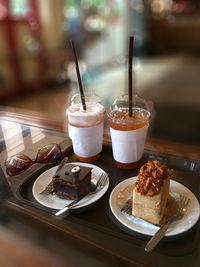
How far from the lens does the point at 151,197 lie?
1.59 feet

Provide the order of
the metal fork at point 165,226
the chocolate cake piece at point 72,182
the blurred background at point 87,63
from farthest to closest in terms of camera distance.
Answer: the blurred background at point 87,63 → the chocolate cake piece at point 72,182 → the metal fork at point 165,226

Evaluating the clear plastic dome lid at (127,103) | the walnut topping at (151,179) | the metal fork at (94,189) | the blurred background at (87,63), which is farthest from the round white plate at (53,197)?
the blurred background at (87,63)

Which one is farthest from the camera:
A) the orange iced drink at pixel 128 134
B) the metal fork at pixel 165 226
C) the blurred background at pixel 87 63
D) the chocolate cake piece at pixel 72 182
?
the blurred background at pixel 87 63

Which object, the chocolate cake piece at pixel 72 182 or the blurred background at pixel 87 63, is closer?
the chocolate cake piece at pixel 72 182

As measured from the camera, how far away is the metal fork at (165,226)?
441 millimetres

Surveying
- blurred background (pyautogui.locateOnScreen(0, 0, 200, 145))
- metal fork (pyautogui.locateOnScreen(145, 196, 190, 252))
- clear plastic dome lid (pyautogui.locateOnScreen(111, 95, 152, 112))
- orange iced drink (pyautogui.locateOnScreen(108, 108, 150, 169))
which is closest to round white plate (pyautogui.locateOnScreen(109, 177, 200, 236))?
metal fork (pyautogui.locateOnScreen(145, 196, 190, 252))

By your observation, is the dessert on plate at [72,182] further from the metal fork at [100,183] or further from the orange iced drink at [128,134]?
the orange iced drink at [128,134]

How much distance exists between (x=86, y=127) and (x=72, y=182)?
20 centimetres

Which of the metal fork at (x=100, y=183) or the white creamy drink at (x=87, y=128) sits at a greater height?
the white creamy drink at (x=87, y=128)

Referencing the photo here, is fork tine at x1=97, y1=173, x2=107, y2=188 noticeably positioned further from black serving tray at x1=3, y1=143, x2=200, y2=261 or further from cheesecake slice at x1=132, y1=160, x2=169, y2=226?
cheesecake slice at x1=132, y1=160, x2=169, y2=226

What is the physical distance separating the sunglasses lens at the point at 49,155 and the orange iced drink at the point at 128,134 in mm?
180

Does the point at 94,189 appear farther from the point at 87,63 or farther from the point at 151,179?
the point at 87,63

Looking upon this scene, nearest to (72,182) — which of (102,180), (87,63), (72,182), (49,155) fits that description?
(72,182)

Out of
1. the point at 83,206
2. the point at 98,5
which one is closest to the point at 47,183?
the point at 83,206
